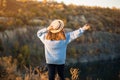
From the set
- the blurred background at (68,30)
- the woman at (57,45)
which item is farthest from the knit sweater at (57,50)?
the blurred background at (68,30)

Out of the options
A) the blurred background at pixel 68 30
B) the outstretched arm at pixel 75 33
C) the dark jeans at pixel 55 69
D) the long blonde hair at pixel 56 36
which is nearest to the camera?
the outstretched arm at pixel 75 33

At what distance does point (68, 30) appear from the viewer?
36.2m

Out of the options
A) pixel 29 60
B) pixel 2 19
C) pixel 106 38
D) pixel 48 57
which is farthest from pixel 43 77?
pixel 106 38

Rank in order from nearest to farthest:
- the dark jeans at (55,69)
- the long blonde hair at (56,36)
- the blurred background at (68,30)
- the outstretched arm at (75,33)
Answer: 1. the outstretched arm at (75,33)
2. the long blonde hair at (56,36)
3. the dark jeans at (55,69)
4. the blurred background at (68,30)

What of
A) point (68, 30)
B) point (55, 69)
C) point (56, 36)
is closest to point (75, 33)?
point (56, 36)

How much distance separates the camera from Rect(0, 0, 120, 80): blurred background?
1006 inches

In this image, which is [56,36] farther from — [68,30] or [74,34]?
[68,30]

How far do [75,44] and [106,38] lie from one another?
7.30 meters

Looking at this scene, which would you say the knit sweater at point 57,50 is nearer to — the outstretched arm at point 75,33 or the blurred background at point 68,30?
the outstretched arm at point 75,33

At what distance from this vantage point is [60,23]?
851 centimetres

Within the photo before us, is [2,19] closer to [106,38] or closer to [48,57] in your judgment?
[106,38]

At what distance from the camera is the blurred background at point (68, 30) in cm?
2556

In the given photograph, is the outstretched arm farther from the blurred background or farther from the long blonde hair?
the blurred background

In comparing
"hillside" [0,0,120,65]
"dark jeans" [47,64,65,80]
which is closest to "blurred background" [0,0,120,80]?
"hillside" [0,0,120,65]
